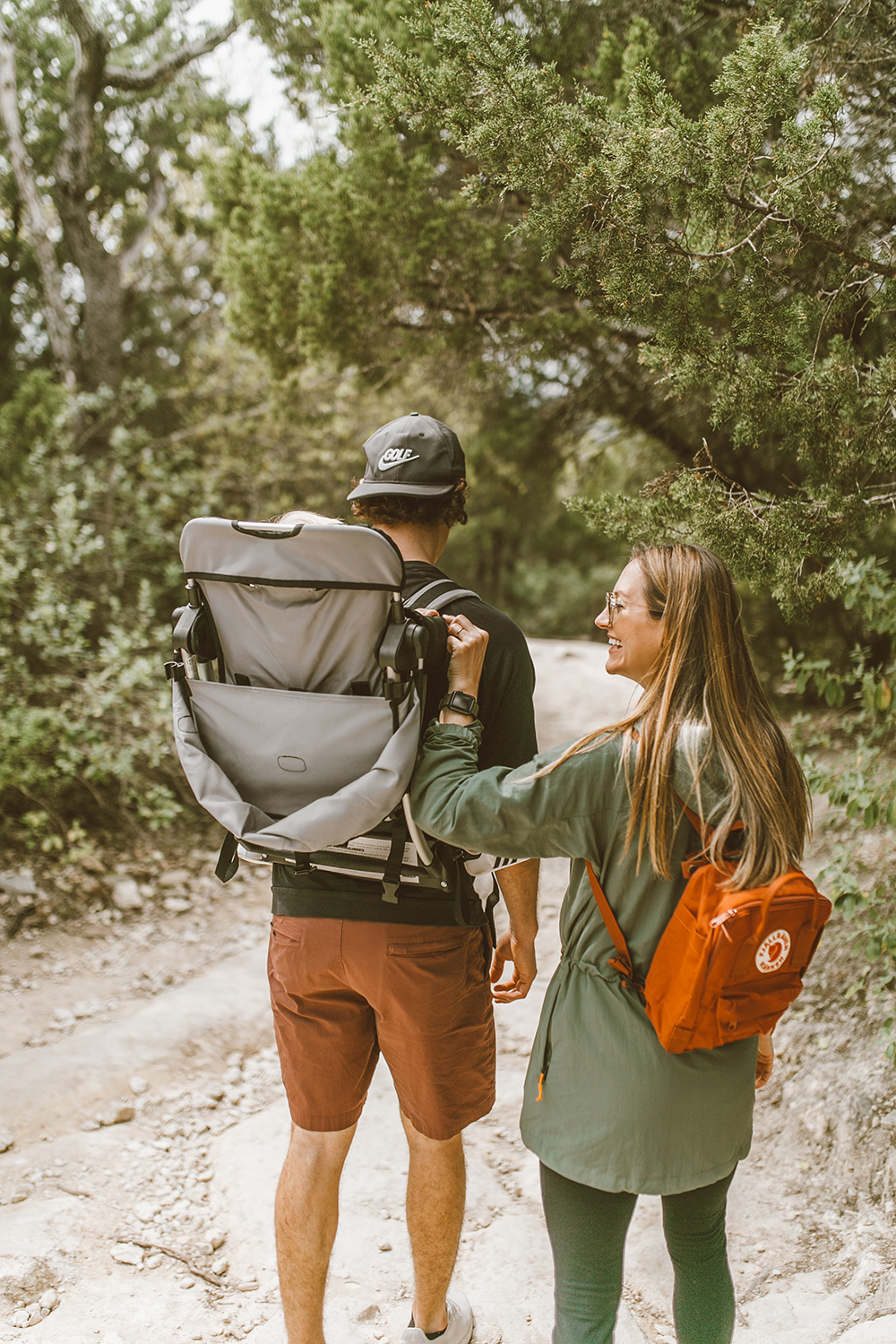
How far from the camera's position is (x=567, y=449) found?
731 centimetres

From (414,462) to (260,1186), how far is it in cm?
251

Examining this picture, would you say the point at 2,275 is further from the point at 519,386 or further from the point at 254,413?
the point at 519,386

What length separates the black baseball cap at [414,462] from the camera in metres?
1.97

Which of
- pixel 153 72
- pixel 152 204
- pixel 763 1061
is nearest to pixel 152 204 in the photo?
pixel 152 204

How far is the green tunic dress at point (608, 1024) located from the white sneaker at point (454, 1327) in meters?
0.97

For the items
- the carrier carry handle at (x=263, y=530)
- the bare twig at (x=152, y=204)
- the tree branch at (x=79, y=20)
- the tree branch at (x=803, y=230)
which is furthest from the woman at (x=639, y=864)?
the bare twig at (x=152, y=204)

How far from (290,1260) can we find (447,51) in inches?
126

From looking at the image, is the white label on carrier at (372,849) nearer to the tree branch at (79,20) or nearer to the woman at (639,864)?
the woman at (639,864)

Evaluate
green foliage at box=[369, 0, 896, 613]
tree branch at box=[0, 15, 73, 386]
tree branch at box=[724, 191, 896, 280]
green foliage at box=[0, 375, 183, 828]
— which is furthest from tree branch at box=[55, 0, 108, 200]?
tree branch at box=[724, 191, 896, 280]

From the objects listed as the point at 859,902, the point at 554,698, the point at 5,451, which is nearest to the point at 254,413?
the point at 5,451

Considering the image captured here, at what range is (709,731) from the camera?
155 cm

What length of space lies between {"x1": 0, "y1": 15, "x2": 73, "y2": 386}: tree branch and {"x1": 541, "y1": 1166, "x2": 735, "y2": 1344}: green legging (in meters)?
7.26

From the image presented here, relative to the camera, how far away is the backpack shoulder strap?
159 cm

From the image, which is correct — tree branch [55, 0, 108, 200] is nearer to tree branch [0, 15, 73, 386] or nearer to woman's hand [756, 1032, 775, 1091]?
tree branch [0, 15, 73, 386]
